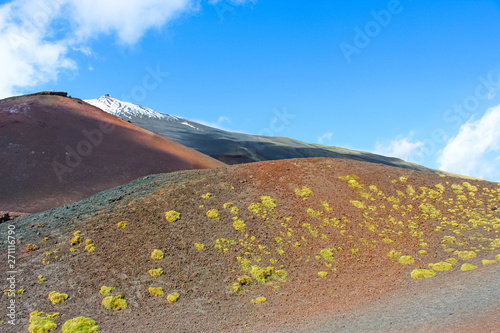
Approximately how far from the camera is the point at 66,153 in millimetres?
29422

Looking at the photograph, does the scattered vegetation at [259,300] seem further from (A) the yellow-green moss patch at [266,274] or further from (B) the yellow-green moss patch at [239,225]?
(B) the yellow-green moss patch at [239,225]

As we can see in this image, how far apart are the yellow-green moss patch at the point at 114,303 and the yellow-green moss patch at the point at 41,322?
1.48 m

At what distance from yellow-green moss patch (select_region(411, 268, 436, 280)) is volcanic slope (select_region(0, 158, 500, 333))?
0.12 ft

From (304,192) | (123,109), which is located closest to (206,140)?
(123,109)

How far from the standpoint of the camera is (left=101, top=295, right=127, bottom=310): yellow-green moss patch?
12.5 meters

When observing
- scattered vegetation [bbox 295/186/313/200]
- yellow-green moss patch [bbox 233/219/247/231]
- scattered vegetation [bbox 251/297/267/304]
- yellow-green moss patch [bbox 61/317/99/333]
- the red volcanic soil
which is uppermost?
the red volcanic soil

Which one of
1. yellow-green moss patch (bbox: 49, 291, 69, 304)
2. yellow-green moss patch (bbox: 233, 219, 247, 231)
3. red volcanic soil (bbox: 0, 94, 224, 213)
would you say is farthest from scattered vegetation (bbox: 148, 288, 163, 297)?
red volcanic soil (bbox: 0, 94, 224, 213)

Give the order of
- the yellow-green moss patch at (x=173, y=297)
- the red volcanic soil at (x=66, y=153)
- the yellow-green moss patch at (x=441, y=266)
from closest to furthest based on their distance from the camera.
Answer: the yellow-green moss patch at (x=173, y=297), the yellow-green moss patch at (x=441, y=266), the red volcanic soil at (x=66, y=153)

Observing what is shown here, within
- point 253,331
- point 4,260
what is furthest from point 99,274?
point 253,331

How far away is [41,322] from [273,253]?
8.56 m

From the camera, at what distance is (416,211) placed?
18297 millimetres

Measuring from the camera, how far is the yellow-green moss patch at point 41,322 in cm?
1138

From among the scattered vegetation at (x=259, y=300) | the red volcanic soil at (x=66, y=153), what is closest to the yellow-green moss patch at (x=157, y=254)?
the scattered vegetation at (x=259, y=300)

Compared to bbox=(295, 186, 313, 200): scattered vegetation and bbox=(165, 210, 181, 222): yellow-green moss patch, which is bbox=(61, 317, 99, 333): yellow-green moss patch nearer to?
bbox=(165, 210, 181, 222): yellow-green moss patch
